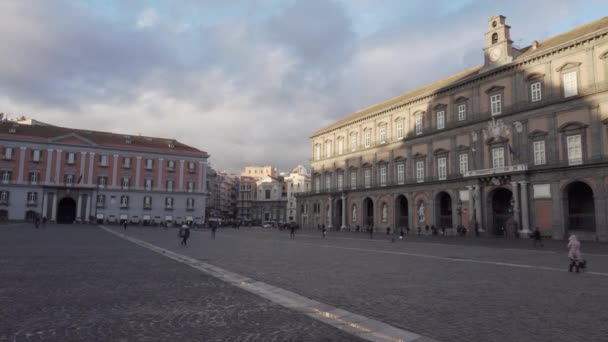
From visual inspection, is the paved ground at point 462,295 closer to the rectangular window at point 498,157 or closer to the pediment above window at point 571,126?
the pediment above window at point 571,126

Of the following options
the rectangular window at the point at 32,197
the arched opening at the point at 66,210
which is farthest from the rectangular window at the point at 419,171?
the rectangular window at the point at 32,197

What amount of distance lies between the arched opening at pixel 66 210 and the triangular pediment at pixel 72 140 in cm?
949

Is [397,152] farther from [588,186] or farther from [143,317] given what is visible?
[143,317]

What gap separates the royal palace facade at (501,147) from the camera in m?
37.9

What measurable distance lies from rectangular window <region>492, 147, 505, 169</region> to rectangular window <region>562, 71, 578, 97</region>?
26.4 feet

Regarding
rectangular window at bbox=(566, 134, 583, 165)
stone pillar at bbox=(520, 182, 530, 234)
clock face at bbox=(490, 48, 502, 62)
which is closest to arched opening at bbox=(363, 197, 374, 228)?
stone pillar at bbox=(520, 182, 530, 234)

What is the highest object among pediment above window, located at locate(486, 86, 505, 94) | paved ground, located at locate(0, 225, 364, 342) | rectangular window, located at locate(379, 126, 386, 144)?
pediment above window, located at locate(486, 86, 505, 94)

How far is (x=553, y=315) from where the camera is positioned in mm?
7699

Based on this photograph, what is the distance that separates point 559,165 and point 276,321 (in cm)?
3980

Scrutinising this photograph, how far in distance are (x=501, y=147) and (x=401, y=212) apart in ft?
58.6

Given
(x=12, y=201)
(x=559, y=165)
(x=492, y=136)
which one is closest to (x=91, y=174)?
(x=12, y=201)

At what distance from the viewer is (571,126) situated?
38875mm

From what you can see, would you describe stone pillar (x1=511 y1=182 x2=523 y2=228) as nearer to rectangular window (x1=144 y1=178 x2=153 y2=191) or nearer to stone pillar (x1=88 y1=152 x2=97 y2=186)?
rectangular window (x1=144 y1=178 x2=153 y2=191)

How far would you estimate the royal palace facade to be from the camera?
124 ft
